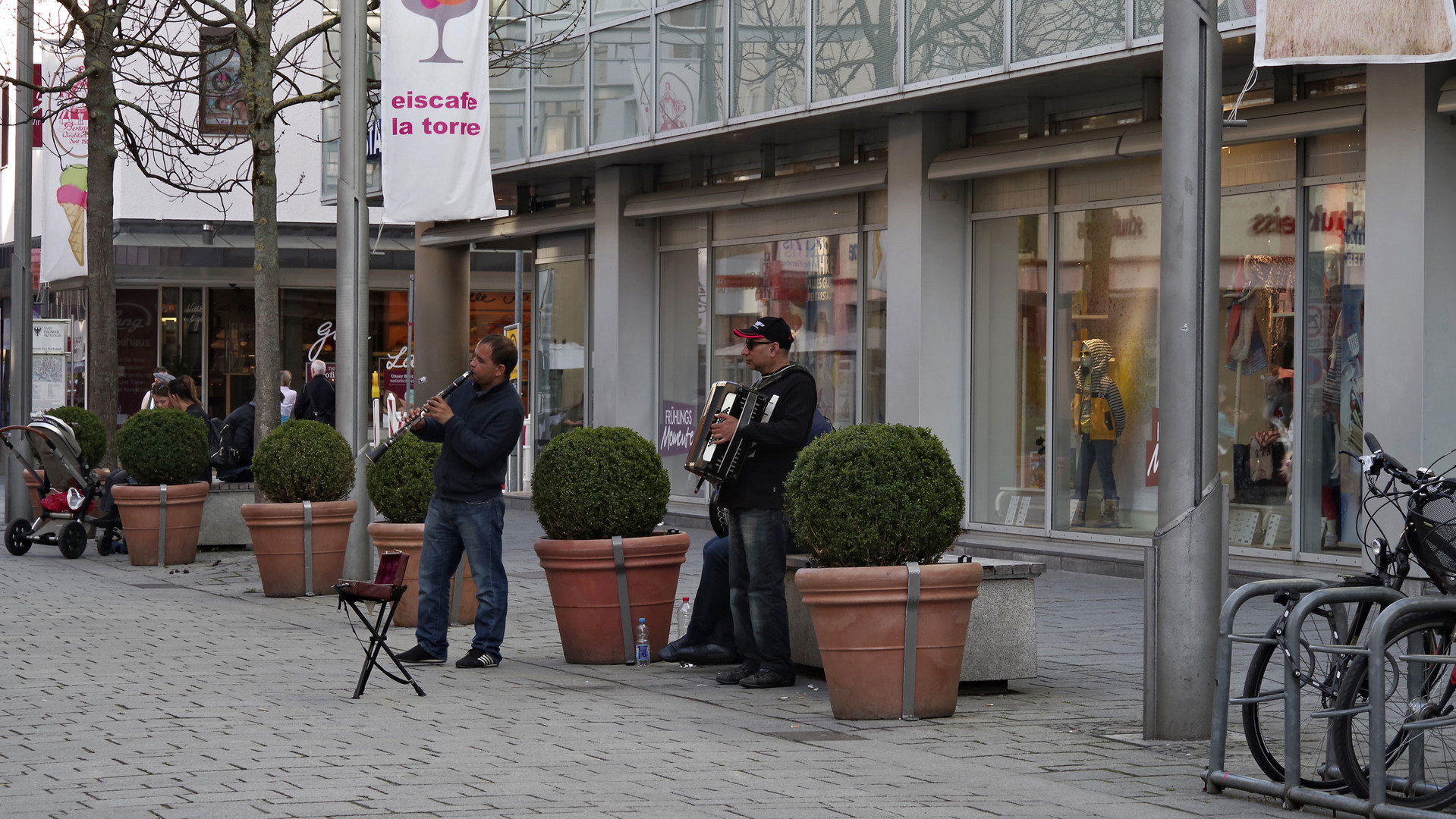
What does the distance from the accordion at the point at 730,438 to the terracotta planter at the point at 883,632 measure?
104 centimetres

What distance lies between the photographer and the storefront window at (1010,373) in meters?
17.1

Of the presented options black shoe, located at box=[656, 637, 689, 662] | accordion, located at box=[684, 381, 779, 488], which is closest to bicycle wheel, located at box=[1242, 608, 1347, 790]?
accordion, located at box=[684, 381, 779, 488]

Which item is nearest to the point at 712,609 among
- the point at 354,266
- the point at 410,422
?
the point at 410,422

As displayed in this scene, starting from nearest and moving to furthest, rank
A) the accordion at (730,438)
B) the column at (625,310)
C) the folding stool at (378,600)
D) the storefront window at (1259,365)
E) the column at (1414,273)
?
the folding stool at (378,600) < the accordion at (730,438) < the column at (1414,273) < the storefront window at (1259,365) < the column at (625,310)

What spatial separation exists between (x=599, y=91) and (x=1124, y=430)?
24.5 ft

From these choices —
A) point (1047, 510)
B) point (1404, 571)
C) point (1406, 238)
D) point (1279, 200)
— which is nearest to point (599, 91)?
point (1047, 510)

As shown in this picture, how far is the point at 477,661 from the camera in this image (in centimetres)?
1019

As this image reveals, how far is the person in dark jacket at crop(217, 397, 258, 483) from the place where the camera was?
62.5 ft

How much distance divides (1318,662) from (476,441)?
511 centimetres

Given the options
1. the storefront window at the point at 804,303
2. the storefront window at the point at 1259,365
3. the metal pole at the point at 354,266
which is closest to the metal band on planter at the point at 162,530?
the metal pole at the point at 354,266

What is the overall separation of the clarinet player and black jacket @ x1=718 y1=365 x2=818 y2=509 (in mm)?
1586

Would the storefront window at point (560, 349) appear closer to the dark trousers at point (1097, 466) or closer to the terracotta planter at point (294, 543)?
the dark trousers at point (1097, 466)

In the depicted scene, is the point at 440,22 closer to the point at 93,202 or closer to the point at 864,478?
the point at 864,478

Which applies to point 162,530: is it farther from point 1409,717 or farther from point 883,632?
point 1409,717
